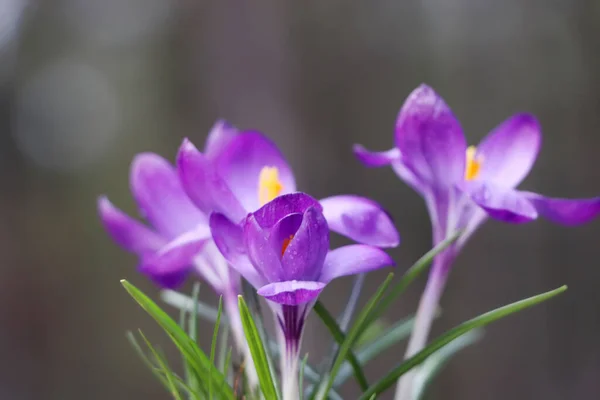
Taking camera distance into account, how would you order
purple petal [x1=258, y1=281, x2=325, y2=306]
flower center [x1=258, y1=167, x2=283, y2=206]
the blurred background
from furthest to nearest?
the blurred background, flower center [x1=258, y1=167, x2=283, y2=206], purple petal [x1=258, y1=281, x2=325, y2=306]

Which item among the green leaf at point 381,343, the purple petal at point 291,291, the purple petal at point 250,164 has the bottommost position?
the green leaf at point 381,343

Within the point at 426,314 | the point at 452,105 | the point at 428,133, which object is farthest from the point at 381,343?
the point at 452,105

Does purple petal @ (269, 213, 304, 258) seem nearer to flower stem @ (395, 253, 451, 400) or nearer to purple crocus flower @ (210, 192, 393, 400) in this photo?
purple crocus flower @ (210, 192, 393, 400)

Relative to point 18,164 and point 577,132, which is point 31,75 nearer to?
point 18,164

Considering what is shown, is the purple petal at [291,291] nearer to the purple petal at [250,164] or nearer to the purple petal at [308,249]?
Answer: the purple petal at [308,249]

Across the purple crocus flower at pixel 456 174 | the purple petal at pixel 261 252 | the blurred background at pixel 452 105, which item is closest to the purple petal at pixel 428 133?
the purple crocus flower at pixel 456 174

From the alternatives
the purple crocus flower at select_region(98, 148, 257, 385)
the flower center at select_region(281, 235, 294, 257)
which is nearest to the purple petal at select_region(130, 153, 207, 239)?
the purple crocus flower at select_region(98, 148, 257, 385)
